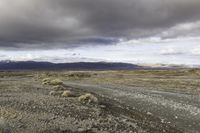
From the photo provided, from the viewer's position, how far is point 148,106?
33.6 m

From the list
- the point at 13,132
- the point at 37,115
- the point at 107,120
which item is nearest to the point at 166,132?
the point at 107,120

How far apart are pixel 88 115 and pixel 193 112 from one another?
45.2ft

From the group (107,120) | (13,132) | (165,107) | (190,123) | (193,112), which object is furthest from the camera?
(165,107)

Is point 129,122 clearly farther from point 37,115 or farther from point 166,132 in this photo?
point 37,115

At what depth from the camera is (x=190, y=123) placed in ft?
83.4

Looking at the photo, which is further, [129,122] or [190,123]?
[190,123]

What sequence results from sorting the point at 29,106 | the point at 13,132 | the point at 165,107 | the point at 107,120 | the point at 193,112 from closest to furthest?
the point at 13,132
the point at 107,120
the point at 29,106
the point at 193,112
the point at 165,107

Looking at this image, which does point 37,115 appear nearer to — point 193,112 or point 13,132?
point 13,132

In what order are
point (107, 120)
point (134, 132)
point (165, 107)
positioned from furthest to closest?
point (165, 107), point (107, 120), point (134, 132)

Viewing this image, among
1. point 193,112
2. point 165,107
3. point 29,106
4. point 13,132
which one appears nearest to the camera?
point 13,132

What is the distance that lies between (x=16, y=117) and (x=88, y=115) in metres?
4.94

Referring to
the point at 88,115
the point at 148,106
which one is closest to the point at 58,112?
the point at 88,115

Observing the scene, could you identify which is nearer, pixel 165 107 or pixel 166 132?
pixel 166 132

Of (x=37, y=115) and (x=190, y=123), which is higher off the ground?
(x=37, y=115)
